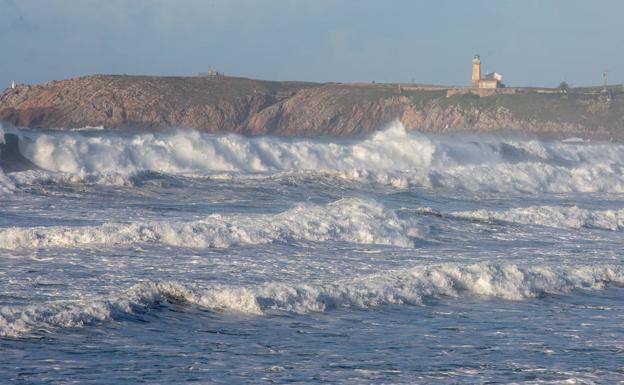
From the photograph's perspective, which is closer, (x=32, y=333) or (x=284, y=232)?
(x=32, y=333)

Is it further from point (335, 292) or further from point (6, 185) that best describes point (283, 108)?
point (335, 292)

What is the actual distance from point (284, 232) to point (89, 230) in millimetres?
2811

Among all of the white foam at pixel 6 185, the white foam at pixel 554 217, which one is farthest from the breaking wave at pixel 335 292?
the white foam at pixel 6 185

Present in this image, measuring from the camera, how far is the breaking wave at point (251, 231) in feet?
43.5

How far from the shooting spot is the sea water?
26.9ft

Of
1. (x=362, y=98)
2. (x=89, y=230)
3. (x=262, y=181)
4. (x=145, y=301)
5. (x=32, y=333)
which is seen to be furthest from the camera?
(x=362, y=98)

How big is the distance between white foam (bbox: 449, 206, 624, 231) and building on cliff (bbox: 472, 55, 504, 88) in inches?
2513

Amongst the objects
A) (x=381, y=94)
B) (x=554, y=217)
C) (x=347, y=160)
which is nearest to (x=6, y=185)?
(x=554, y=217)

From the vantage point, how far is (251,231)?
48.1 ft

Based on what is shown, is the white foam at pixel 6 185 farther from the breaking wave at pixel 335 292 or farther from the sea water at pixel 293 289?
the breaking wave at pixel 335 292

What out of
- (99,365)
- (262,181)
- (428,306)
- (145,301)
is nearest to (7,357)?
(99,365)

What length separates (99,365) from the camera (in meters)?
7.89

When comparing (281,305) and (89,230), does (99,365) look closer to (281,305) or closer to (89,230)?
(281,305)

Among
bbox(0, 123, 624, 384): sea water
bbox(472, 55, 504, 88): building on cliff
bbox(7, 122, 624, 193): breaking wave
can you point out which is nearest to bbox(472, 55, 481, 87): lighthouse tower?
bbox(472, 55, 504, 88): building on cliff
